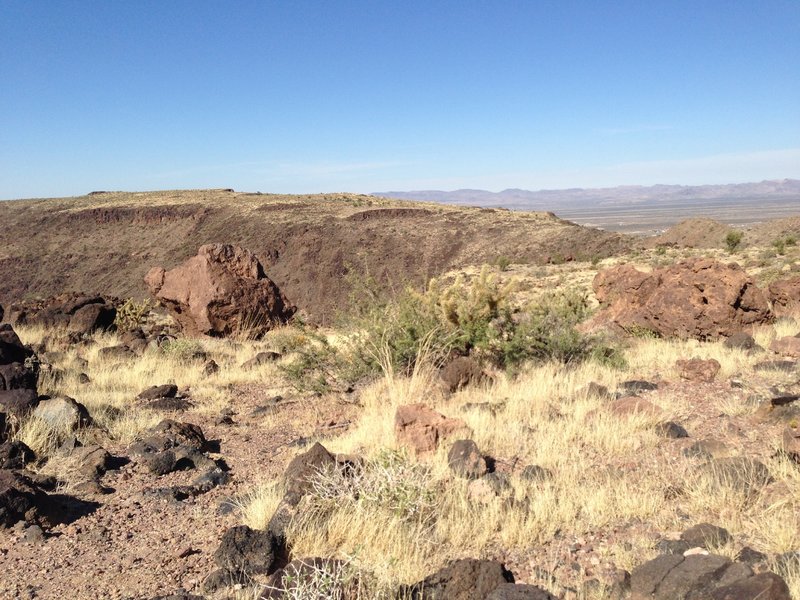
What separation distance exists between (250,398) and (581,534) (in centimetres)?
489

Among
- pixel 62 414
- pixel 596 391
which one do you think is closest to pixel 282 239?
pixel 62 414

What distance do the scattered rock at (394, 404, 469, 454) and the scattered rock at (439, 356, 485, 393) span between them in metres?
1.66

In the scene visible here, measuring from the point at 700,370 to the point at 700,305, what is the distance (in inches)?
124

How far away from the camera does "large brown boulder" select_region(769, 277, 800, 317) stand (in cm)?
1026

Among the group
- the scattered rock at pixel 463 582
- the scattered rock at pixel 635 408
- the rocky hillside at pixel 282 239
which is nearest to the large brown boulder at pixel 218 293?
the scattered rock at pixel 635 408

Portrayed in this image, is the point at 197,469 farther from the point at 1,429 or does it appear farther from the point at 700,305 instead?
the point at 700,305

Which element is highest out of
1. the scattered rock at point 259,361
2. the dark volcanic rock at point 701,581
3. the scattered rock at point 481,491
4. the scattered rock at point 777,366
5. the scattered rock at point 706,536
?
the dark volcanic rock at point 701,581

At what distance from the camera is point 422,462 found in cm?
420

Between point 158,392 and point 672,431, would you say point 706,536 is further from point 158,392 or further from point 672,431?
point 158,392

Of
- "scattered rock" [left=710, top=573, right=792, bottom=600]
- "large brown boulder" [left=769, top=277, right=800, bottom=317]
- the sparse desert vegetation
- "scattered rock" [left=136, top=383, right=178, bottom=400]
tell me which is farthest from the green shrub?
"scattered rock" [left=710, top=573, right=792, bottom=600]

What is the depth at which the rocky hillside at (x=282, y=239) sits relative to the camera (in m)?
39.9

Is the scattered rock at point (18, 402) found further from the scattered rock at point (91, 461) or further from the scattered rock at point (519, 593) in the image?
the scattered rock at point (519, 593)

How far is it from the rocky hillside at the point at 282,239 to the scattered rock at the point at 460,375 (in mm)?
27394

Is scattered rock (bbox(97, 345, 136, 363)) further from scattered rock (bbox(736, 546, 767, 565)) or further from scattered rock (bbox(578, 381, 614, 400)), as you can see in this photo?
scattered rock (bbox(736, 546, 767, 565))
